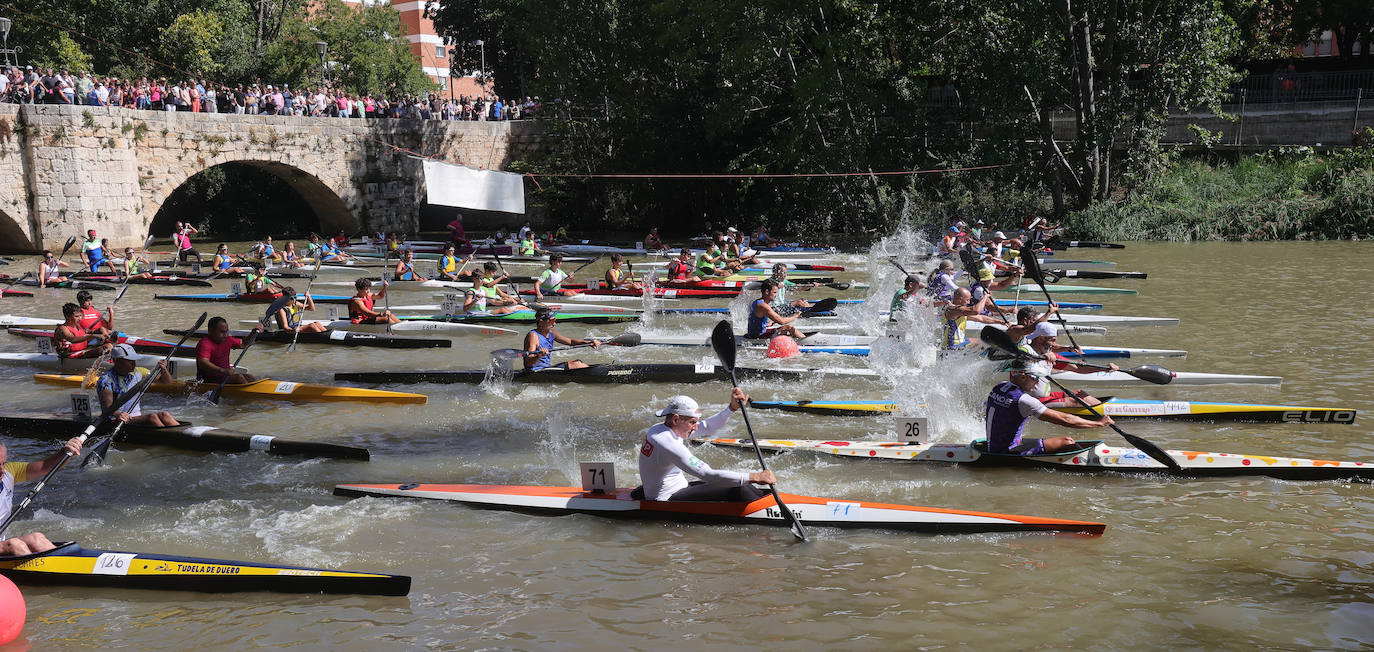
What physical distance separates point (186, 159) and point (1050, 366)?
25619 millimetres

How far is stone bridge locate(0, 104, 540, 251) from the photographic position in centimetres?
2519

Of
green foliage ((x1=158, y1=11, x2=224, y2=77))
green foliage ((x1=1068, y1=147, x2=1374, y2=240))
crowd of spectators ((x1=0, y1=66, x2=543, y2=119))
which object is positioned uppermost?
green foliage ((x1=158, y1=11, x2=224, y2=77))

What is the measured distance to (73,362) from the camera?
13.2 meters

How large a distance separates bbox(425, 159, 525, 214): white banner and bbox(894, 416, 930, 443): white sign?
12.7 metres

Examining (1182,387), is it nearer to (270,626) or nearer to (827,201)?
(270,626)

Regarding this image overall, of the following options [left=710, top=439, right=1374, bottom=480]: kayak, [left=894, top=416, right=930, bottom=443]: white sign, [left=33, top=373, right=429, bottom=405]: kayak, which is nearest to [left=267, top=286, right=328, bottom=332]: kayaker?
[left=33, top=373, right=429, bottom=405]: kayak

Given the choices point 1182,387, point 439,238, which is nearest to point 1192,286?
point 1182,387

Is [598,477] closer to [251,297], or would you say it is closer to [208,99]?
[251,297]

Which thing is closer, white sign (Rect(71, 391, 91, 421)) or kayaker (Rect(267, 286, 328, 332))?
white sign (Rect(71, 391, 91, 421))

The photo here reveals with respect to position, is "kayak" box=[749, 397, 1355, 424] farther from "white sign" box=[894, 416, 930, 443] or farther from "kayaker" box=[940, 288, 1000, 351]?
"kayaker" box=[940, 288, 1000, 351]

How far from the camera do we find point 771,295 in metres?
14.0

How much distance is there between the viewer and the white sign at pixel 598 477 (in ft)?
25.5

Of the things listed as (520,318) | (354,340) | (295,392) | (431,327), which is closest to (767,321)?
(520,318)

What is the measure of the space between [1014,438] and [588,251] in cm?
1966
